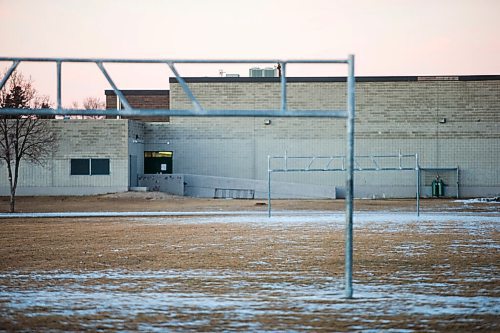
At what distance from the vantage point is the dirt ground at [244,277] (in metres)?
11.2

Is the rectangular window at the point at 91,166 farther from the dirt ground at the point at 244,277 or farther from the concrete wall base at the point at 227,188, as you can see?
the dirt ground at the point at 244,277

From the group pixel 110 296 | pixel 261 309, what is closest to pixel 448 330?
pixel 261 309

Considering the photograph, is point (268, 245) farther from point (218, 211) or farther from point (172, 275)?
point (218, 211)

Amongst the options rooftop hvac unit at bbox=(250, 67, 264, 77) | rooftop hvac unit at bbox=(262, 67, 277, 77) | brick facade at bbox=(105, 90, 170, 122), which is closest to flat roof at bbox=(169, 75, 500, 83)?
rooftop hvac unit at bbox=(262, 67, 277, 77)

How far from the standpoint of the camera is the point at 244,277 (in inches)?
621

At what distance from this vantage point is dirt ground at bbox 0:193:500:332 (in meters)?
11.2

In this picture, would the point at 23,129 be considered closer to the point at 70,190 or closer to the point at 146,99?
the point at 70,190

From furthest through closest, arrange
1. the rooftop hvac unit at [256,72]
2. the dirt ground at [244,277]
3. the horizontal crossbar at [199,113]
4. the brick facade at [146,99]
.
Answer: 1. the brick facade at [146,99]
2. the rooftop hvac unit at [256,72]
3. the horizontal crossbar at [199,113]
4. the dirt ground at [244,277]

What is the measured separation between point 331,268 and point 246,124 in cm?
3808

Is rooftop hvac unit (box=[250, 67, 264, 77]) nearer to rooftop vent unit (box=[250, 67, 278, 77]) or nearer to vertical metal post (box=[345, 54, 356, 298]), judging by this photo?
rooftop vent unit (box=[250, 67, 278, 77])

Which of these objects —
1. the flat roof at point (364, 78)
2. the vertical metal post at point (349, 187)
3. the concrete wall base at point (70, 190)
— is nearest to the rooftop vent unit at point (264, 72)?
the flat roof at point (364, 78)

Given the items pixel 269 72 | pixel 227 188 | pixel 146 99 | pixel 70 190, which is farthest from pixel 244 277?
pixel 146 99

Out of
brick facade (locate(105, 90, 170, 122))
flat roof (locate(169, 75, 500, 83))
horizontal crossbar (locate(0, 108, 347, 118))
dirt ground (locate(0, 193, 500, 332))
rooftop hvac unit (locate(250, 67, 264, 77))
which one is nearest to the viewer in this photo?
dirt ground (locate(0, 193, 500, 332))

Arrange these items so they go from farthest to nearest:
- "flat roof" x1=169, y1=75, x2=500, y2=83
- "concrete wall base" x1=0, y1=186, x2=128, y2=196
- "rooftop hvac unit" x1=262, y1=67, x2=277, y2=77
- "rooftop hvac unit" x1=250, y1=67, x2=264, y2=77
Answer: "rooftop hvac unit" x1=250, y1=67, x2=264, y2=77 < "rooftop hvac unit" x1=262, y1=67, x2=277, y2=77 < "flat roof" x1=169, y1=75, x2=500, y2=83 < "concrete wall base" x1=0, y1=186, x2=128, y2=196
